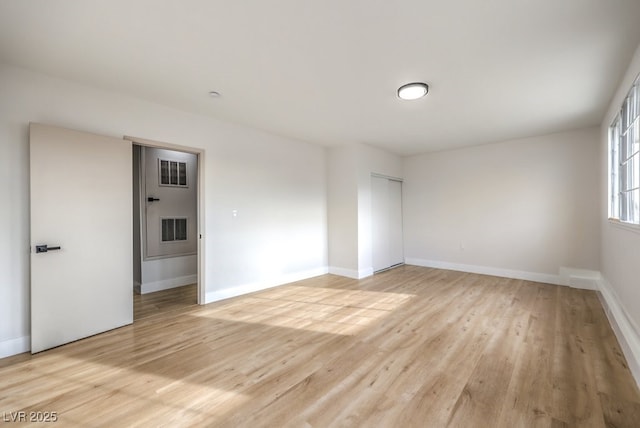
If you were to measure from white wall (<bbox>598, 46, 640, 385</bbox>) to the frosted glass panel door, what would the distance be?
329 centimetres

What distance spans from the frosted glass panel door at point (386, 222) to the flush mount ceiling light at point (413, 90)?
8.64 ft

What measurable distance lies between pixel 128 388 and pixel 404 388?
6.46 ft

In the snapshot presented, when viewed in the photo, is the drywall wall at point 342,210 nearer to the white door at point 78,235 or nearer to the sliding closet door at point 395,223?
the sliding closet door at point 395,223

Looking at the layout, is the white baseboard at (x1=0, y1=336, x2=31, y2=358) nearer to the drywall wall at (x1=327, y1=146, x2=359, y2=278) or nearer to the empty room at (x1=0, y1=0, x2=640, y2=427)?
the empty room at (x1=0, y1=0, x2=640, y2=427)

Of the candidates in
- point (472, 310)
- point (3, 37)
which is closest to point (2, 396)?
point (3, 37)

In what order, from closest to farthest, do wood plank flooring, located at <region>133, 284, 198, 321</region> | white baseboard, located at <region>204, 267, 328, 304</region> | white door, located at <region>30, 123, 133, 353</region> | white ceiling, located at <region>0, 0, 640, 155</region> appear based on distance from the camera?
white ceiling, located at <region>0, 0, 640, 155</region>, white door, located at <region>30, 123, 133, 353</region>, wood plank flooring, located at <region>133, 284, 198, 321</region>, white baseboard, located at <region>204, 267, 328, 304</region>

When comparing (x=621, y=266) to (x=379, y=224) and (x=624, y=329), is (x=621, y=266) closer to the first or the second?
(x=624, y=329)

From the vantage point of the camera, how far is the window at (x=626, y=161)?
97.7 inches

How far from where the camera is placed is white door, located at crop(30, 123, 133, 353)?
2.52m

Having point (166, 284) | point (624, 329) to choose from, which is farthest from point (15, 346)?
point (624, 329)

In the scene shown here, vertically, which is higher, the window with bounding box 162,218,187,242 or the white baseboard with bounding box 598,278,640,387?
the window with bounding box 162,218,187,242

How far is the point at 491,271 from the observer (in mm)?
5332

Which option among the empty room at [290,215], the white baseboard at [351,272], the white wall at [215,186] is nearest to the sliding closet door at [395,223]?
the white baseboard at [351,272]

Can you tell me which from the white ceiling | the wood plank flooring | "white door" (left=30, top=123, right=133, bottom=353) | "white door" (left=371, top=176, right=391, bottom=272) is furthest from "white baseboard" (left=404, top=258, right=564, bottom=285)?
"white door" (left=30, top=123, right=133, bottom=353)
